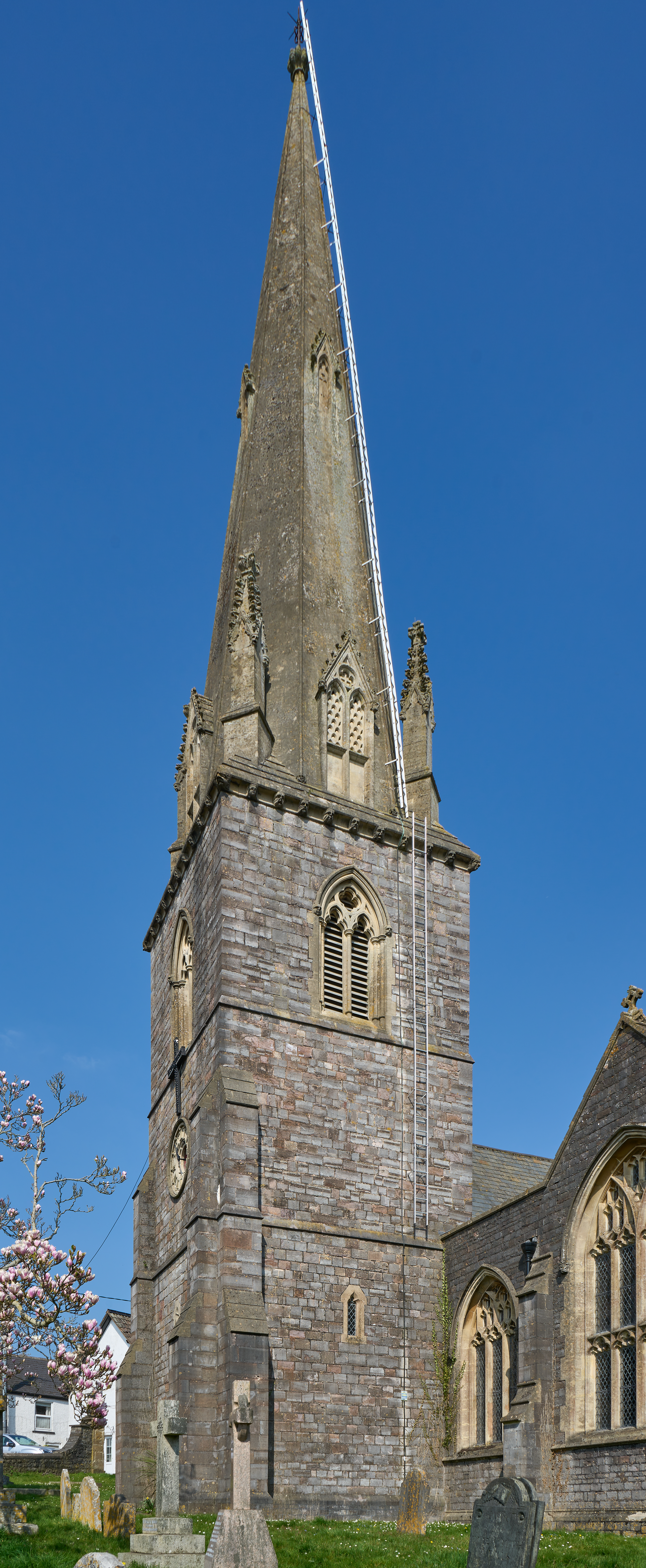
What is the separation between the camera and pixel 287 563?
29.1 meters

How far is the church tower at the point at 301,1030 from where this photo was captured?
22.0 metres

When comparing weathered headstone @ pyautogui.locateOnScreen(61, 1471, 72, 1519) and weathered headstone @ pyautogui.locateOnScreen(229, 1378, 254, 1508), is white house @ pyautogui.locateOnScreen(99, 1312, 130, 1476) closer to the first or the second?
weathered headstone @ pyautogui.locateOnScreen(61, 1471, 72, 1519)

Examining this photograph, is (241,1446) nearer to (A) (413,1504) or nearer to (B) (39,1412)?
(A) (413,1504)

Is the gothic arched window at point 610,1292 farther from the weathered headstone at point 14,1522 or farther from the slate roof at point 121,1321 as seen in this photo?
the slate roof at point 121,1321

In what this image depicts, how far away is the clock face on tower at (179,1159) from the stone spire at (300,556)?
658 centimetres

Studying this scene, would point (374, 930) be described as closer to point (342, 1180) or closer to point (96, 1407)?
point (342, 1180)

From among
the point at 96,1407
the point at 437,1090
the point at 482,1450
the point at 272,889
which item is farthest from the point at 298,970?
the point at 96,1407

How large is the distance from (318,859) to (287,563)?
21.8ft

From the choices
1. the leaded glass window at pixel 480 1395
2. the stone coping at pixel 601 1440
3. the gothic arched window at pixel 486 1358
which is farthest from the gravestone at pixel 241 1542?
the leaded glass window at pixel 480 1395

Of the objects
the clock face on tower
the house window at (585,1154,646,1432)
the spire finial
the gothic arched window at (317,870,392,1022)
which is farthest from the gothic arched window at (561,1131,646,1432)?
the spire finial

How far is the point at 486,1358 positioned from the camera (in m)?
→ 22.7

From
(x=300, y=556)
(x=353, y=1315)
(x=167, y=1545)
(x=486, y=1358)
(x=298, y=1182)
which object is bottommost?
(x=167, y=1545)

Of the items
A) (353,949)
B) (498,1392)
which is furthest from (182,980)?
(498,1392)

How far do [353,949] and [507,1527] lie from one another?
14189 millimetres
